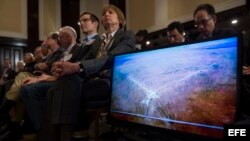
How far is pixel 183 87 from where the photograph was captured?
1.08m

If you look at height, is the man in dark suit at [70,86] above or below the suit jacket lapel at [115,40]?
below

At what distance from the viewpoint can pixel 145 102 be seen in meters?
1.28

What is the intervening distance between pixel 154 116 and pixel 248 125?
0.59 meters

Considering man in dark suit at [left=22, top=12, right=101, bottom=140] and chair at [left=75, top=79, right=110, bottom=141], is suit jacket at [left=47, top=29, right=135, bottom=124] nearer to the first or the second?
chair at [left=75, top=79, right=110, bottom=141]

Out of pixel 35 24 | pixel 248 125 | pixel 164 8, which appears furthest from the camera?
pixel 35 24

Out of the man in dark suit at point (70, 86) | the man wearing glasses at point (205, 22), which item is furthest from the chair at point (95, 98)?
the man wearing glasses at point (205, 22)

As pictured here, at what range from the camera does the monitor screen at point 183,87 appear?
942mm

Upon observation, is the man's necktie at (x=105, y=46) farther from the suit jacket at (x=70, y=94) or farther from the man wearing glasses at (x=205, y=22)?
the man wearing glasses at (x=205, y=22)

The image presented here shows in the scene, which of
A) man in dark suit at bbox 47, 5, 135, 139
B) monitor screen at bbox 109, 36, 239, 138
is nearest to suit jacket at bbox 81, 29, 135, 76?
man in dark suit at bbox 47, 5, 135, 139

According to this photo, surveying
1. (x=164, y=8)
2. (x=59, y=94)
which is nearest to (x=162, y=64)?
(x=59, y=94)

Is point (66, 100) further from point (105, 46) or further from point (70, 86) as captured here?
point (105, 46)

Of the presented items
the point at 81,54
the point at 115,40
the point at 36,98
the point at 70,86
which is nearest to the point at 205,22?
the point at 115,40

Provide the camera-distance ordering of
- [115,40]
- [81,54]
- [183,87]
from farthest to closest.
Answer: [81,54] < [115,40] < [183,87]

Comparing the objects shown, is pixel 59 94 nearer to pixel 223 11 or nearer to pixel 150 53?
pixel 150 53
